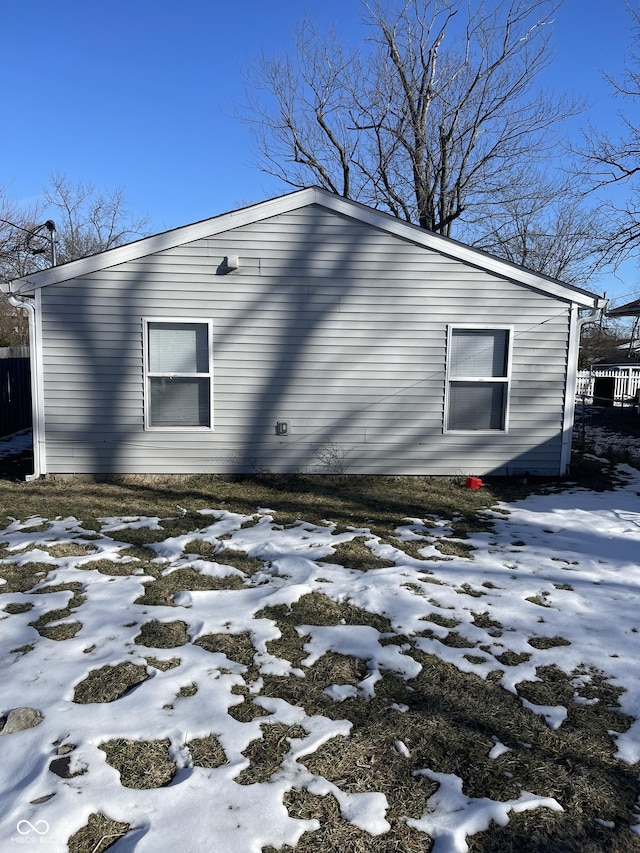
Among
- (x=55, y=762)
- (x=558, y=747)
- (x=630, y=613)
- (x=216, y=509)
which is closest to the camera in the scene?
(x=55, y=762)

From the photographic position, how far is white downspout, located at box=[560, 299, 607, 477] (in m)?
7.39

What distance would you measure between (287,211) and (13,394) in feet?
24.9

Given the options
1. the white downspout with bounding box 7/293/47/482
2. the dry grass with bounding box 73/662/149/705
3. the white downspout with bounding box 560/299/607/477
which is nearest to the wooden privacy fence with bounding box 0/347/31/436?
the white downspout with bounding box 7/293/47/482

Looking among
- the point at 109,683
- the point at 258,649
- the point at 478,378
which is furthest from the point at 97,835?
the point at 478,378

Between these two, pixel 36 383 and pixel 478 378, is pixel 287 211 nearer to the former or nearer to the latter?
pixel 478 378

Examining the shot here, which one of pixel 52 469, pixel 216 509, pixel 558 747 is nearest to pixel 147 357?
pixel 52 469

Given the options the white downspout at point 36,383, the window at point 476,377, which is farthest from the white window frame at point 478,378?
the white downspout at point 36,383

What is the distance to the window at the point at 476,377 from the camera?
7488 mm

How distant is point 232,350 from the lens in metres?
7.25

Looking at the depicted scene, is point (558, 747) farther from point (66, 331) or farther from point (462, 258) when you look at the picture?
point (66, 331)

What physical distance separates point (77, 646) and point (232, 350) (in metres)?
4.66

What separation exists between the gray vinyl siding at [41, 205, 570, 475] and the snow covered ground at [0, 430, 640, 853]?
1.76 metres

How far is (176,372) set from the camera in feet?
23.7

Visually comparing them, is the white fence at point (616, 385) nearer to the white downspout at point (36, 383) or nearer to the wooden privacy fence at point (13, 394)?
the wooden privacy fence at point (13, 394)
